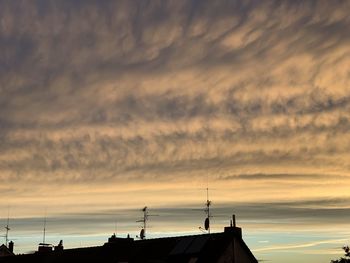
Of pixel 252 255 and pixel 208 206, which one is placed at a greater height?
pixel 208 206

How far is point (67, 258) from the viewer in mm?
61156

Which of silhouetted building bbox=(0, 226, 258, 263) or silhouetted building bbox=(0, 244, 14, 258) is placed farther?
silhouetted building bbox=(0, 244, 14, 258)

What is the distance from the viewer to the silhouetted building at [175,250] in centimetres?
4859

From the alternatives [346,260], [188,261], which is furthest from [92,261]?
[346,260]

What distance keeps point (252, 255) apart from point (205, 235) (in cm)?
494

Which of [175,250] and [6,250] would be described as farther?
[6,250]

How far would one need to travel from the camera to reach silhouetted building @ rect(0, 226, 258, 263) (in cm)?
4859

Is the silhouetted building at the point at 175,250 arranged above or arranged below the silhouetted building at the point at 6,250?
below

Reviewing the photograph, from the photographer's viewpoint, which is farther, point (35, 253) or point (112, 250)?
point (35, 253)

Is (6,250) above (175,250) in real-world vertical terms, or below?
above

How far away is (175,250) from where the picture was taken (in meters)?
51.6

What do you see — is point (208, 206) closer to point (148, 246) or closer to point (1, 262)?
point (148, 246)

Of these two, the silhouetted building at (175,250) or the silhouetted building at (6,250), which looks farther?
the silhouetted building at (6,250)

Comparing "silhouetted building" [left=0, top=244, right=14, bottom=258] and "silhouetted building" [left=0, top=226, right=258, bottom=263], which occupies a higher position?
"silhouetted building" [left=0, top=244, right=14, bottom=258]
